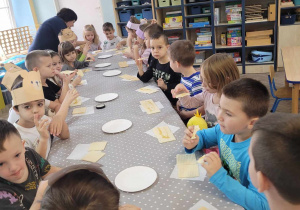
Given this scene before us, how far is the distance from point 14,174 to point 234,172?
1010mm

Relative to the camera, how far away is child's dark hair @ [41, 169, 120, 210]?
2.09 ft

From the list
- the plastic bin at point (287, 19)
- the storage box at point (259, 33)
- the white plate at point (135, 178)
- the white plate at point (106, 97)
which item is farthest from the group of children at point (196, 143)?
the plastic bin at point (287, 19)

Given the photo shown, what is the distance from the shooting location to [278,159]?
29.6 inches

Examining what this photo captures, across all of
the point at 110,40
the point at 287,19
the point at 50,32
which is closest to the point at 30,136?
the point at 50,32

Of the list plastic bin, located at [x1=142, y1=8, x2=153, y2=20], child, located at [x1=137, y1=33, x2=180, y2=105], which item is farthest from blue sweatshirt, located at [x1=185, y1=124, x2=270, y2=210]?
plastic bin, located at [x1=142, y1=8, x2=153, y2=20]

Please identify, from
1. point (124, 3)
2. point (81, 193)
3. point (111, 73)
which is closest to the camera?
point (81, 193)

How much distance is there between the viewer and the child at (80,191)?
640 millimetres

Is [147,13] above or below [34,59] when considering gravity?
above

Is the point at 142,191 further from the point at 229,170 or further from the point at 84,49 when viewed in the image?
the point at 84,49

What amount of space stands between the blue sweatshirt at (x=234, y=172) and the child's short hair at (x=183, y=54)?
0.89m

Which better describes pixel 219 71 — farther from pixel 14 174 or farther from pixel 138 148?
pixel 14 174

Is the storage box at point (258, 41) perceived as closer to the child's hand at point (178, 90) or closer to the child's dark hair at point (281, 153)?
the child's hand at point (178, 90)

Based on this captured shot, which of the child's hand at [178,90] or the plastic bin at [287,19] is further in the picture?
the plastic bin at [287,19]

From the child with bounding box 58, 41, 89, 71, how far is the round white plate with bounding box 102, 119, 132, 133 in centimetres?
182
